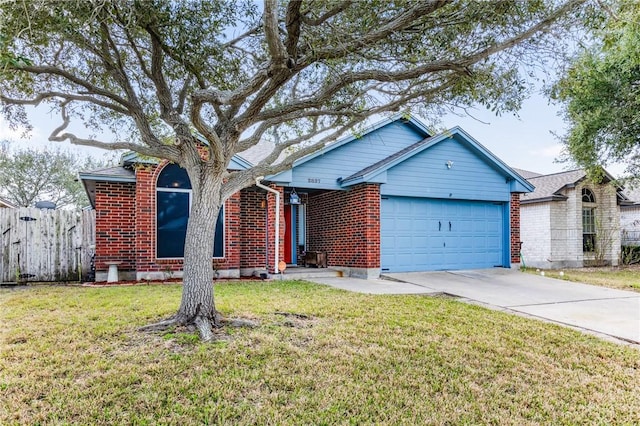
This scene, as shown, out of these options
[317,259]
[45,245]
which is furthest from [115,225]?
[317,259]

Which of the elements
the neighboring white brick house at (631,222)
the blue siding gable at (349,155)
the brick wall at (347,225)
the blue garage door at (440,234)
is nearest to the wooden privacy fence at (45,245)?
the blue siding gable at (349,155)

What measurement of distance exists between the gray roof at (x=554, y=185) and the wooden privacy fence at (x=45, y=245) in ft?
55.4

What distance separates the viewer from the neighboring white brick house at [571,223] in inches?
652

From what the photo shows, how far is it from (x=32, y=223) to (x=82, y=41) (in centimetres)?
672

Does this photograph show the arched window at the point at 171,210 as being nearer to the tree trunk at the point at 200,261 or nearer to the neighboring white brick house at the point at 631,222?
the tree trunk at the point at 200,261

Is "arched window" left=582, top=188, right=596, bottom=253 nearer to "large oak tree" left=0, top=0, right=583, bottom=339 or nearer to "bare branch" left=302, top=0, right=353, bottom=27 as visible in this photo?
"large oak tree" left=0, top=0, right=583, bottom=339

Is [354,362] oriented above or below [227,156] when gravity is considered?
below

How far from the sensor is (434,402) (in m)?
3.45

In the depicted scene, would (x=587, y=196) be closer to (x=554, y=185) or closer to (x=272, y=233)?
(x=554, y=185)

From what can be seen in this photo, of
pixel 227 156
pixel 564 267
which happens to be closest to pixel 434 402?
pixel 227 156

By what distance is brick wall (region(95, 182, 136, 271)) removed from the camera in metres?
10.1

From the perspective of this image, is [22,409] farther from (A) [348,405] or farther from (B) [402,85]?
(B) [402,85]

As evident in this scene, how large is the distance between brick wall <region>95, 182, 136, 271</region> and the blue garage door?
6970 millimetres

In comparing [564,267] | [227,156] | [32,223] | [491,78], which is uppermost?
[491,78]
